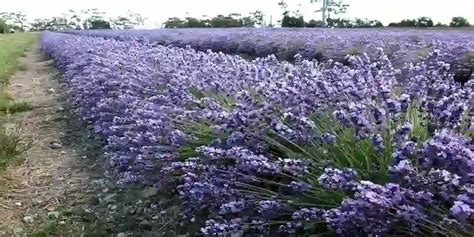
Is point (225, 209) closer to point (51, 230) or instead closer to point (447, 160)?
point (447, 160)

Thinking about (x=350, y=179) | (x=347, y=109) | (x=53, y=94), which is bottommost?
(x=53, y=94)

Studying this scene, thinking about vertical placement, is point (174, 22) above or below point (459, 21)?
below

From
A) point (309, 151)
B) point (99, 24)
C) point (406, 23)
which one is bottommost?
point (99, 24)

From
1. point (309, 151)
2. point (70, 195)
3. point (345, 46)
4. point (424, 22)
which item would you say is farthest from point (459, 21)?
point (309, 151)

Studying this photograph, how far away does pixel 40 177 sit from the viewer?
4215 millimetres

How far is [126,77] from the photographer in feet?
A: 15.8

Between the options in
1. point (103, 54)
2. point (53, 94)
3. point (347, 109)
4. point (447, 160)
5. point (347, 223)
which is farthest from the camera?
point (53, 94)

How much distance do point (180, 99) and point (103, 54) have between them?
4.69 meters

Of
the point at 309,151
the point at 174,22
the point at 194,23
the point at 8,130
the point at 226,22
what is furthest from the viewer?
the point at 174,22

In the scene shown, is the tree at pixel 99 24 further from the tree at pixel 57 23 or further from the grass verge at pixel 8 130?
the grass verge at pixel 8 130

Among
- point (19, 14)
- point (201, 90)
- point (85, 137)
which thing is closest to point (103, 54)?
point (85, 137)

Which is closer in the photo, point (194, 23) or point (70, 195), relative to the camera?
point (70, 195)

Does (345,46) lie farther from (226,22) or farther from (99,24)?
(99,24)

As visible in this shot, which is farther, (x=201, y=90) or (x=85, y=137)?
(x=85, y=137)
